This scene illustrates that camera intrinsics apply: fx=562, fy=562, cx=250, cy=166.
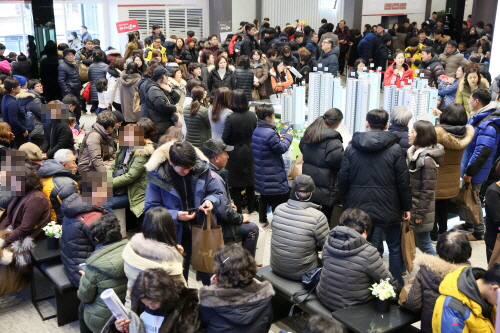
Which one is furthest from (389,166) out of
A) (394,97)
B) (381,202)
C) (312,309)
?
(394,97)

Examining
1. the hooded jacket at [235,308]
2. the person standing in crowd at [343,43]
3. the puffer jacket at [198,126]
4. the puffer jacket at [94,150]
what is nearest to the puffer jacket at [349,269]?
the hooded jacket at [235,308]

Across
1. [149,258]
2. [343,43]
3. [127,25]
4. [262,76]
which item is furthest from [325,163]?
[343,43]

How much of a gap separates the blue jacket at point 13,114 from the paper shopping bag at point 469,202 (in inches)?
231

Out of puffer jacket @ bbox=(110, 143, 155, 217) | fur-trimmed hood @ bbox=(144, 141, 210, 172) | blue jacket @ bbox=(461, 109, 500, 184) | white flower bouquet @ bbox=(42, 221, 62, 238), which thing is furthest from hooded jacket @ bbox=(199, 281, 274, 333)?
Result: blue jacket @ bbox=(461, 109, 500, 184)

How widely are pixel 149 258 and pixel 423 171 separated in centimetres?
266

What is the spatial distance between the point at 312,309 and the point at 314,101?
3.91 meters

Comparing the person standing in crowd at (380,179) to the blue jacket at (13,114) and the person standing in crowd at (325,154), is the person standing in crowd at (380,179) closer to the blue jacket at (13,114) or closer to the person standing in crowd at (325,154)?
the person standing in crowd at (325,154)

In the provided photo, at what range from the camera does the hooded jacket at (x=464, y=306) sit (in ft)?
10.3

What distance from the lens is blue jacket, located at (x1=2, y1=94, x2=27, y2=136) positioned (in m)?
7.79

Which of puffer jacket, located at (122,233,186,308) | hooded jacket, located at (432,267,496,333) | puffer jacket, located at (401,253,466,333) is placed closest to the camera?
hooded jacket, located at (432,267,496,333)

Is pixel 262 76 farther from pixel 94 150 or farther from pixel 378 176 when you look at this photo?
pixel 378 176

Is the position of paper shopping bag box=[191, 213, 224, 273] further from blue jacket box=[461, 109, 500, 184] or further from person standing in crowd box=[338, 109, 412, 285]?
blue jacket box=[461, 109, 500, 184]

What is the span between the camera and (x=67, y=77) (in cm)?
1040

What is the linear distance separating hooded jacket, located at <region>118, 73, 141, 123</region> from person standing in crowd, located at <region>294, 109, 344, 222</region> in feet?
13.4
